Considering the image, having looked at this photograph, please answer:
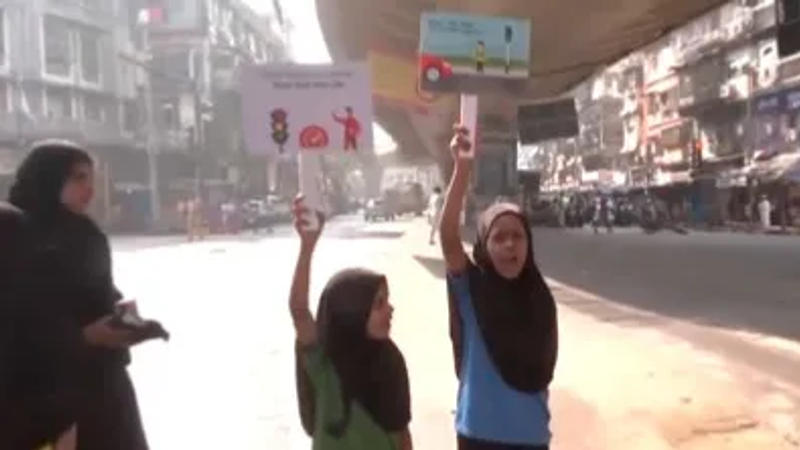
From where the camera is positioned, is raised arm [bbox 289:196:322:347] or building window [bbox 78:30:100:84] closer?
raised arm [bbox 289:196:322:347]

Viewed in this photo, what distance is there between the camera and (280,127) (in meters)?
4.13

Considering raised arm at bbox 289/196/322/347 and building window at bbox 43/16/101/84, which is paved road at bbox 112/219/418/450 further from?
building window at bbox 43/16/101/84

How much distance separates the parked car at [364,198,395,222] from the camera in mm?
61781

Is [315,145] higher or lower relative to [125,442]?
higher

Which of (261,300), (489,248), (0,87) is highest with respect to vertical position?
(0,87)

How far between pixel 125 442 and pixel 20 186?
997mm

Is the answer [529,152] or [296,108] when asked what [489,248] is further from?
[529,152]

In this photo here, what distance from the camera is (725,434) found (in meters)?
6.04

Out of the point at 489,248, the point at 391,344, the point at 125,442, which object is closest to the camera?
the point at 391,344

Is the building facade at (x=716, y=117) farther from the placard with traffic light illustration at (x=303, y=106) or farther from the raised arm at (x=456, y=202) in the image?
the raised arm at (x=456, y=202)

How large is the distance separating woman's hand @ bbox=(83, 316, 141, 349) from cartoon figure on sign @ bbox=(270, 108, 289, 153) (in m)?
1.07

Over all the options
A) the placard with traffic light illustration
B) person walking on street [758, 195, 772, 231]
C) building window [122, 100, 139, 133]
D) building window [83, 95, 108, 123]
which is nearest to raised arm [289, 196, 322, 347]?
the placard with traffic light illustration

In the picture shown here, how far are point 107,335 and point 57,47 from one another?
1901 inches

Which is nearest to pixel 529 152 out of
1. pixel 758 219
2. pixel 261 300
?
pixel 758 219
